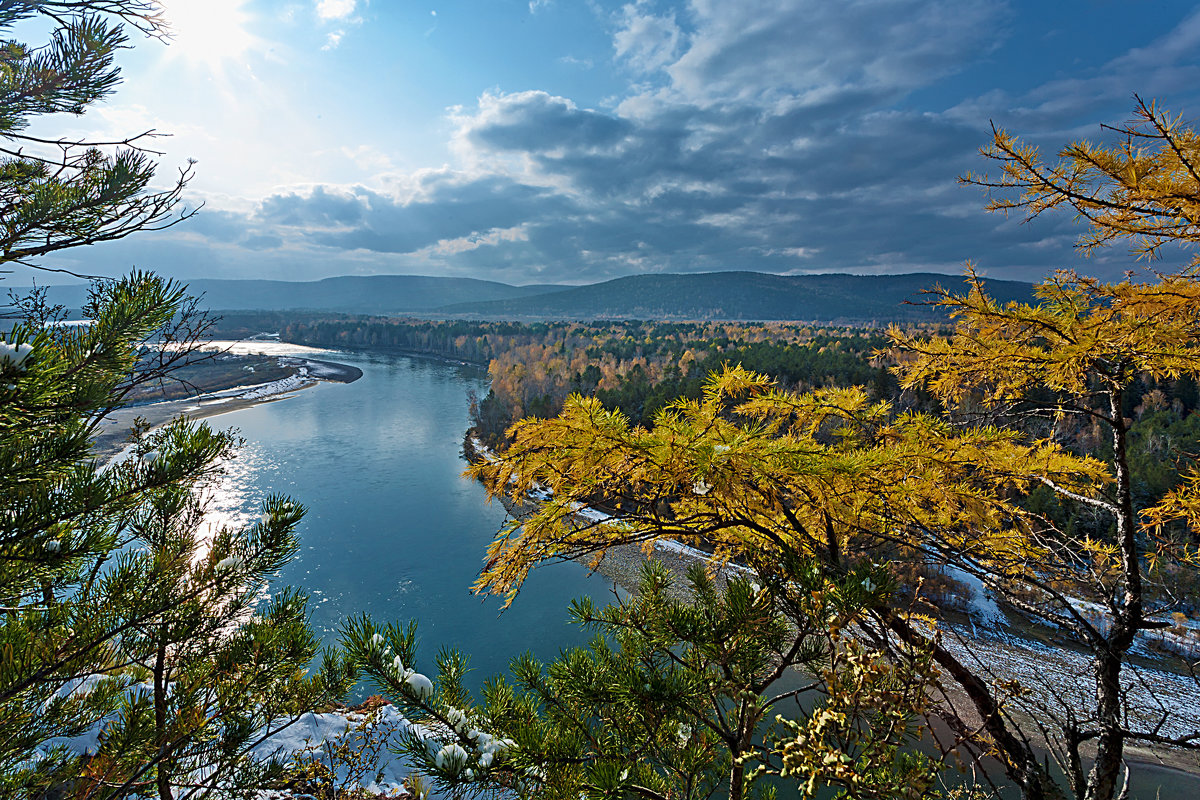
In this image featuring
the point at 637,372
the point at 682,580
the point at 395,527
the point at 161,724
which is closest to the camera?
the point at 161,724

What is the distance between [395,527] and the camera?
2302 cm

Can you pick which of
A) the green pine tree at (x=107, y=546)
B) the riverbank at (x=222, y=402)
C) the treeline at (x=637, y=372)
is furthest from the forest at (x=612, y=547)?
the riverbank at (x=222, y=402)

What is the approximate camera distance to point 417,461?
31.6 m

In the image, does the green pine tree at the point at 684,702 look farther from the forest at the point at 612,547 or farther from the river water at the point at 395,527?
the river water at the point at 395,527

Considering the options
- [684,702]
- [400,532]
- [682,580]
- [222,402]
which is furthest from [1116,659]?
[222,402]

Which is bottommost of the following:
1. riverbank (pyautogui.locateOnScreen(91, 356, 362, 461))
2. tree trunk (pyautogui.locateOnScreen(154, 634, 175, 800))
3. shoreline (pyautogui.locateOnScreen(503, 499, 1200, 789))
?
shoreline (pyautogui.locateOnScreen(503, 499, 1200, 789))

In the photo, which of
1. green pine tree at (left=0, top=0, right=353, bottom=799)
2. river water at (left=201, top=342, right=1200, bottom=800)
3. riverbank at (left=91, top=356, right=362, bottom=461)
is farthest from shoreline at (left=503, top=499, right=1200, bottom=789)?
riverbank at (left=91, top=356, right=362, bottom=461)

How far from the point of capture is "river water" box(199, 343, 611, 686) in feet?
55.0

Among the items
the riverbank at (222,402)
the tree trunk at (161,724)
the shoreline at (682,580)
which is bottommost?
the shoreline at (682,580)

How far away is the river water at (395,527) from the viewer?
16750 millimetres

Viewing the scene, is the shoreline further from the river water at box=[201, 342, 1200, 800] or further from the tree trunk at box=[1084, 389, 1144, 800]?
the tree trunk at box=[1084, 389, 1144, 800]

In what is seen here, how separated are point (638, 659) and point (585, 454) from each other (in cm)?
127

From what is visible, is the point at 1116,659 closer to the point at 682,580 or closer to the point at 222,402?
the point at 682,580

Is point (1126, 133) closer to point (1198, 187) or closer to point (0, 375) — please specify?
point (1198, 187)
